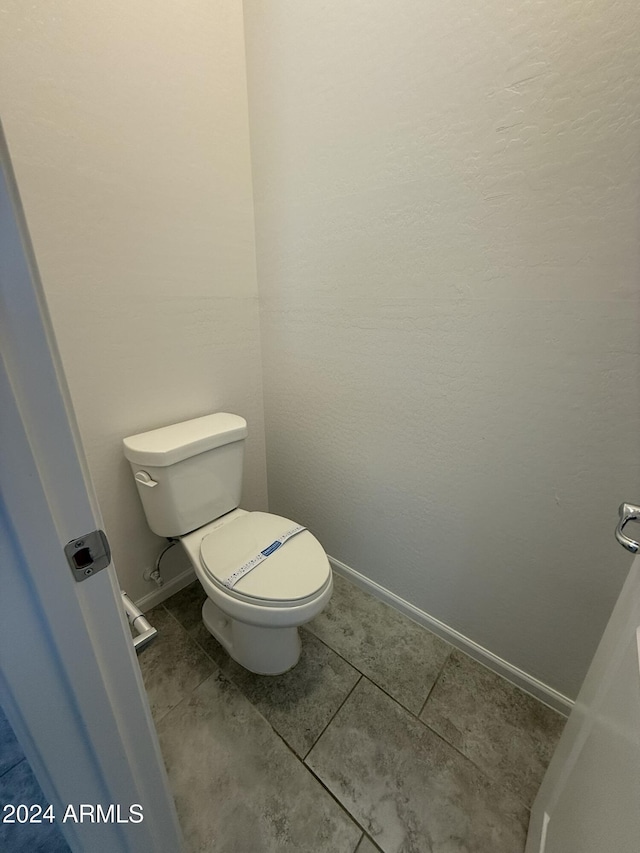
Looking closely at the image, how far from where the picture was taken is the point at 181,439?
1184mm

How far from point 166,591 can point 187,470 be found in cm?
66

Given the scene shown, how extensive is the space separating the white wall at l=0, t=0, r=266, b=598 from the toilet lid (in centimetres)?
39

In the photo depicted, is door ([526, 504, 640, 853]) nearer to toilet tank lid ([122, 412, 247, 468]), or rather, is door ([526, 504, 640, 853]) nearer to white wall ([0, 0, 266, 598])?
toilet tank lid ([122, 412, 247, 468])

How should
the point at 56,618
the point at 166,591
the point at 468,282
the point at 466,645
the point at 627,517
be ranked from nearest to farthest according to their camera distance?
the point at 56,618 < the point at 627,517 < the point at 468,282 < the point at 466,645 < the point at 166,591

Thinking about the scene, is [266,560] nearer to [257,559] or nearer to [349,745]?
[257,559]

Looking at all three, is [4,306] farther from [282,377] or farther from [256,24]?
[256,24]

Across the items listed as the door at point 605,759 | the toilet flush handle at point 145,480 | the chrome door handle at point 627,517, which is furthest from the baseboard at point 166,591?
the chrome door handle at point 627,517

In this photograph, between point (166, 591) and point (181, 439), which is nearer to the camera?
point (181, 439)

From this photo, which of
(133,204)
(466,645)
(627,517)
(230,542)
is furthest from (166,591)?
(627,517)

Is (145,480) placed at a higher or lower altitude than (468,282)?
lower

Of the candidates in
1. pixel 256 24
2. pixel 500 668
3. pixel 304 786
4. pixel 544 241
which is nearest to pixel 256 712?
pixel 304 786

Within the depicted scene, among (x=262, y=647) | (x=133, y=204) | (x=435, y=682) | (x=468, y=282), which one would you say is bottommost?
(x=435, y=682)

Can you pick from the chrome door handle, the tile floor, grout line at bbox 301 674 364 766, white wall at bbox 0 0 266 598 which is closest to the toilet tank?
white wall at bbox 0 0 266 598

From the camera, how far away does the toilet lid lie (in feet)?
3.25
